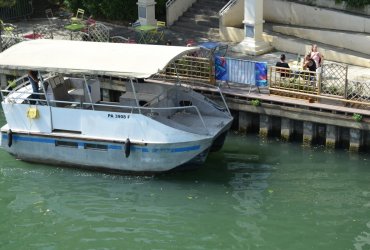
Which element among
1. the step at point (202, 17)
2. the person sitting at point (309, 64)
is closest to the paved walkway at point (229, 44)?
the step at point (202, 17)

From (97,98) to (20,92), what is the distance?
7.00 ft

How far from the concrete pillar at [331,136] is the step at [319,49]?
14.4 feet

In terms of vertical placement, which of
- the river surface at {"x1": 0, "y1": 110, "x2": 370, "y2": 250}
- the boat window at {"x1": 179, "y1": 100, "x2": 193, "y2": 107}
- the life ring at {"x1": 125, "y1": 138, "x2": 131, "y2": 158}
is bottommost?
the river surface at {"x1": 0, "y1": 110, "x2": 370, "y2": 250}

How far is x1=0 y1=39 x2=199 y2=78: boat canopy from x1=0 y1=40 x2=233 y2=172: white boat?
1.0 inches

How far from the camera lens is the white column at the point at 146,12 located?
29.4 metres

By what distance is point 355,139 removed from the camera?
68.2ft

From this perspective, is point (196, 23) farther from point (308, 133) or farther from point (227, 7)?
point (308, 133)

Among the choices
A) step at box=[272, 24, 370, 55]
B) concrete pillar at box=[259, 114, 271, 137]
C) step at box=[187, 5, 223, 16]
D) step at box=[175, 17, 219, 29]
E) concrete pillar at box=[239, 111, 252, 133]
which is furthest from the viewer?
step at box=[187, 5, 223, 16]

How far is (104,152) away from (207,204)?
3.34 m

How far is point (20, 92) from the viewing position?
20.8 metres

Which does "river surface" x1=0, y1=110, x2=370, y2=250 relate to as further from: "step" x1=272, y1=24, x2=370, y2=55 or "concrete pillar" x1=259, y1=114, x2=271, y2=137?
"step" x1=272, y1=24, x2=370, y2=55

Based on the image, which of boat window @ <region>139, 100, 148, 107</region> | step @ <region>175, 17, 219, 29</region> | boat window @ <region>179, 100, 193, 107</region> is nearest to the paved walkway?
step @ <region>175, 17, 219, 29</region>

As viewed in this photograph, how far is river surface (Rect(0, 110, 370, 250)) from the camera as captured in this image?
54.9 ft

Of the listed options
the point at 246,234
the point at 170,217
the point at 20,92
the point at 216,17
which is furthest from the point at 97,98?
the point at 216,17
